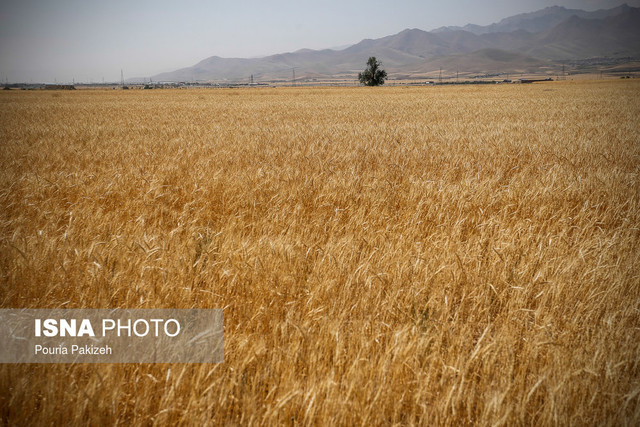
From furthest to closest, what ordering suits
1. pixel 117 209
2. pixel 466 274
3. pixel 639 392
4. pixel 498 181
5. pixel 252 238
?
pixel 498 181 → pixel 117 209 → pixel 252 238 → pixel 466 274 → pixel 639 392

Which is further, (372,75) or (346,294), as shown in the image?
(372,75)

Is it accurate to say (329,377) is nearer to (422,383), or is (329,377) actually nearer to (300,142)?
(422,383)

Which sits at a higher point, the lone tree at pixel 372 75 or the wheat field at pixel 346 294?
the lone tree at pixel 372 75

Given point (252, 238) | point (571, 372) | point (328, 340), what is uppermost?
point (252, 238)

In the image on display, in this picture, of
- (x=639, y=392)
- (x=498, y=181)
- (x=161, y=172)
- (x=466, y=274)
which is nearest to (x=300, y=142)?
(x=161, y=172)

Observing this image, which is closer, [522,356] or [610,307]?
[522,356]

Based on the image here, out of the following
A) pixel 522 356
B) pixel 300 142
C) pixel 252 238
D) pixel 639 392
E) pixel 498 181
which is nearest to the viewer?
Answer: pixel 639 392

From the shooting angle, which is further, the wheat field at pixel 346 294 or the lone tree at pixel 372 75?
the lone tree at pixel 372 75

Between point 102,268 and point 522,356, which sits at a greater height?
point 102,268

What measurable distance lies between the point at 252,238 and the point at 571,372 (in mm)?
2922

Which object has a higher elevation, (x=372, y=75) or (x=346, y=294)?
(x=372, y=75)

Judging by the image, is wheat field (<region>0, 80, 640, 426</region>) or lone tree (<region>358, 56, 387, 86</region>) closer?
wheat field (<region>0, 80, 640, 426</region>)

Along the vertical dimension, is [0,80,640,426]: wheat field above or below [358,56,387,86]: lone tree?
below

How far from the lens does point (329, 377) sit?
1.77 metres
